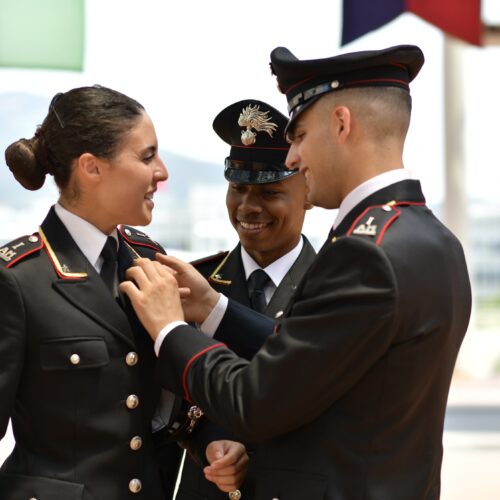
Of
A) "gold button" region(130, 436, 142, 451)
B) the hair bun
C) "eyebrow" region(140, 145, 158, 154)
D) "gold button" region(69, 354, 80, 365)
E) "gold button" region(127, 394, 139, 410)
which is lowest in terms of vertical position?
"gold button" region(130, 436, 142, 451)

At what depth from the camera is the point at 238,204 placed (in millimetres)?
2113

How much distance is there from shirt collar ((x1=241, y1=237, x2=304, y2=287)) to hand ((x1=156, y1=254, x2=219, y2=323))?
0.97 feet

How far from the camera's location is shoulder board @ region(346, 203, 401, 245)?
1.40 m

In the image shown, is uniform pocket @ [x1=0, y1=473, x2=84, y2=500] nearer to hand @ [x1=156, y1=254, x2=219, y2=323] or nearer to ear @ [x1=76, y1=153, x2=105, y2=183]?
hand @ [x1=156, y1=254, x2=219, y2=323]

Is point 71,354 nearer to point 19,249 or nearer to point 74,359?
point 74,359

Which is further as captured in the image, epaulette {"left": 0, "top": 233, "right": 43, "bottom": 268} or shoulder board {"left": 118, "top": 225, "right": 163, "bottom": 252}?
shoulder board {"left": 118, "top": 225, "right": 163, "bottom": 252}

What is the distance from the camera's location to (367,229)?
A: 141cm

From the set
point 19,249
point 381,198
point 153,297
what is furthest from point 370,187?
point 19,249

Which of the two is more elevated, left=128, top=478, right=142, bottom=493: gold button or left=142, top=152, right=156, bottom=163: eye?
left=142, top=152, right=156, bottom=163: eye

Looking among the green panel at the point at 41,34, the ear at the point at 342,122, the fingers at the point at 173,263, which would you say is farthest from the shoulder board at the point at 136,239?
the green panel at the point at 41,34

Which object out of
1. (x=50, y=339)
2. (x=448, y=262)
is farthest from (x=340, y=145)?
(x=50, y=339)

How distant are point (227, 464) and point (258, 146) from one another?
2.53ft

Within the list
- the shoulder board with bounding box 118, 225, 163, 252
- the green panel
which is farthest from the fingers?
the green panel

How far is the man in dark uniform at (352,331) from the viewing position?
4.48ft
